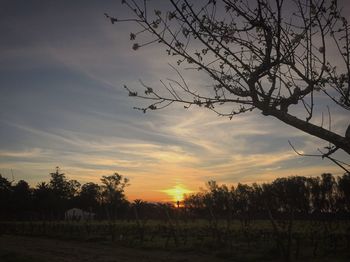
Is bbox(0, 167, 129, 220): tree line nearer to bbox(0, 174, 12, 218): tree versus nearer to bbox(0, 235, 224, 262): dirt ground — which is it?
A: bbox(0, 174, 12, 218): tree

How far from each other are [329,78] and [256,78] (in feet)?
4.32

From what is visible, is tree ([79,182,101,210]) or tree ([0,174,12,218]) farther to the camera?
tree ([79,182,101,210])

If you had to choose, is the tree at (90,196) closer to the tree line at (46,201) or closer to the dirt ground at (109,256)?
the tree line at (46,201)

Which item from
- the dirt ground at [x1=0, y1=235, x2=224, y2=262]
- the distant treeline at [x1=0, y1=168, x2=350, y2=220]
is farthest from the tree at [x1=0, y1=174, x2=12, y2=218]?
the dirt ground at [x1=0, y1=235, x2=224, y2=262]

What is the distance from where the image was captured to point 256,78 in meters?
4.29

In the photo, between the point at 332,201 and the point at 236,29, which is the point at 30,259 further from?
the point at 332,201

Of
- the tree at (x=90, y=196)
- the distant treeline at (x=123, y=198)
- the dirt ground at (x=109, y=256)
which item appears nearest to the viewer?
the dirt ground at (x=109, y=256)

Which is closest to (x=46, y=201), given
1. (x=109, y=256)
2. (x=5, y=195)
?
(x=5, y=195)

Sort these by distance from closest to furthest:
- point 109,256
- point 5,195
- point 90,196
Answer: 1. point 109,256
2. point 5,195
3. point 90,196

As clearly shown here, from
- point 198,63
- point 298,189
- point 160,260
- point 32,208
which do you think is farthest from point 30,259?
point 298,189

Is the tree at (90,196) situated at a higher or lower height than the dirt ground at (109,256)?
higher

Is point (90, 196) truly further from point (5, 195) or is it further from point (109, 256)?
point (109, 256)

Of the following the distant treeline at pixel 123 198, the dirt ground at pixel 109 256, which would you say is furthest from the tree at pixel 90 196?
the dirt ground at pixel 109 256

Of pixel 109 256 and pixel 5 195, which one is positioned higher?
pixel 5 195
